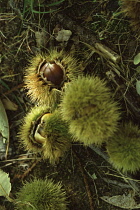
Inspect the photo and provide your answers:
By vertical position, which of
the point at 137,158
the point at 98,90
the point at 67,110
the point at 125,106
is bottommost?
the point at 137,158

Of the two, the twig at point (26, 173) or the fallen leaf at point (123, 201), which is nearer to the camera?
the fallen leaf at point (123, 201)

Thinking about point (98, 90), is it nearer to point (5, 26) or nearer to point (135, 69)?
point (135, 69)

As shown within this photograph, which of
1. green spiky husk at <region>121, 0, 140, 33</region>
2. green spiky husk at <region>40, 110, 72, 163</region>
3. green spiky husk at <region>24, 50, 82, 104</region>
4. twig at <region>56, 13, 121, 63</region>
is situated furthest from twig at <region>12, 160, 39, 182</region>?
green spiky husk at <region>121, 0, 140, 33</region>

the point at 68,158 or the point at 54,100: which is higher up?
the point at 54,100

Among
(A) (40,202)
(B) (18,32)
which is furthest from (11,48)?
(A) (40,202)

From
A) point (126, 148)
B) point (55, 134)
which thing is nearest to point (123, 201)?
point (126, 148)

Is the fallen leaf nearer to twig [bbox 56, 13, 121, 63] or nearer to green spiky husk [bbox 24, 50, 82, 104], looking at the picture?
green spiky husk [bbox 24, 50, 82, 104]

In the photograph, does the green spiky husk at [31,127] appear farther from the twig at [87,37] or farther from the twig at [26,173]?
the twig at [87,37]

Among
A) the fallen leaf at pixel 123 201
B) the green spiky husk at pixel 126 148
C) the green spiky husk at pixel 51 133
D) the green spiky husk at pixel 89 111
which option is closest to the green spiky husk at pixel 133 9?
the green spiky husk at pixel 89 111
